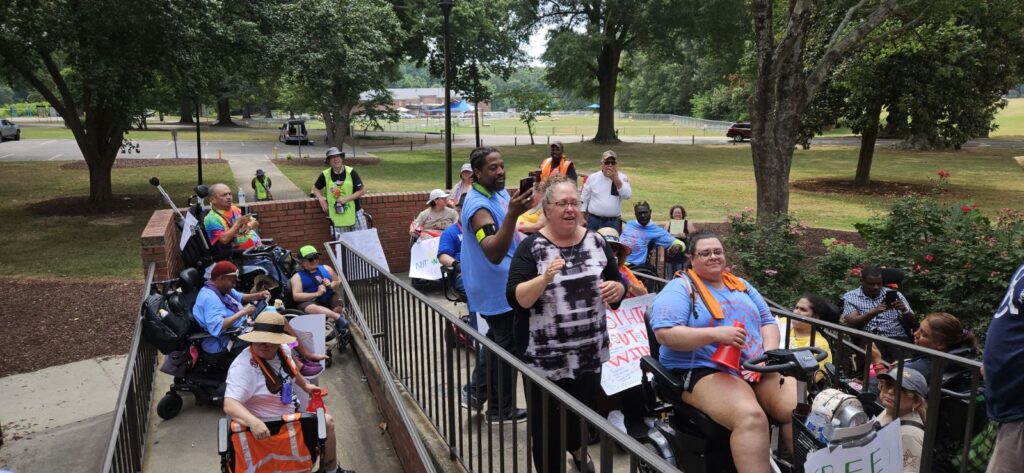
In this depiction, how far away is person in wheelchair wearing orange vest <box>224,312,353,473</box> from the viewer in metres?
4.28

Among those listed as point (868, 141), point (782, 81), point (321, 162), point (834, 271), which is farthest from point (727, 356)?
point (321, 162)

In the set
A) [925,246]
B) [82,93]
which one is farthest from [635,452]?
[82,93]

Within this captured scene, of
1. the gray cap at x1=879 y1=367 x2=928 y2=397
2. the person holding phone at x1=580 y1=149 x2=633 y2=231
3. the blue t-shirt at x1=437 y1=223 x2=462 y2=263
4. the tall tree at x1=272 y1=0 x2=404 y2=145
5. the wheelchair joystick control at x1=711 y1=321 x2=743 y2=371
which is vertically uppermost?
the tall tree at x1=272 y1=0 x2=404 y2=145

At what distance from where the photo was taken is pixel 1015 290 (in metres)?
2.54

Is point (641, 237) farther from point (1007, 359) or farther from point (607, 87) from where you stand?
point (607, 87)

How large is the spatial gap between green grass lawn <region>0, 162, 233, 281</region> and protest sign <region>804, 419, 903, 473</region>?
10724mm

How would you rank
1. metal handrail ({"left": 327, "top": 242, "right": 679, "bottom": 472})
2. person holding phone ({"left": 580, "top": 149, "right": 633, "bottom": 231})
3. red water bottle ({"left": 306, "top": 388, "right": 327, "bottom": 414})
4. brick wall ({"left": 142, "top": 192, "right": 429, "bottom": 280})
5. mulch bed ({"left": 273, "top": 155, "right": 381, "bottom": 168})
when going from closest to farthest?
metal handrail ({"left": 327, "top": 242, "right": 679, "bottom": 472})
red water bottle ({"left": 306, "top": 388, "right": 327, "bottom": 414})
person holding phone ({"left": 580, "top": 149, "right": 633, "bottom": 231})
brick wall ({"left": 142, "top": 192, "right": 429, "bottom": 280})
mulch bed ({"left": 273, "top": 155, "right": 381, "bottom": 168})

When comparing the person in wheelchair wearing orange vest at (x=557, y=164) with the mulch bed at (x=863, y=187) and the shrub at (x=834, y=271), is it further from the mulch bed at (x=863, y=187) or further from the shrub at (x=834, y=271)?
the mulch bed at (x=863, y=187)

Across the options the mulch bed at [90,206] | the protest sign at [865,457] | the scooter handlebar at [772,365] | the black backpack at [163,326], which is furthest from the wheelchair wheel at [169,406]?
the mulch bed at [90,206]

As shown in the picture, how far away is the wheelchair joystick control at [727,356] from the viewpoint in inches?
131

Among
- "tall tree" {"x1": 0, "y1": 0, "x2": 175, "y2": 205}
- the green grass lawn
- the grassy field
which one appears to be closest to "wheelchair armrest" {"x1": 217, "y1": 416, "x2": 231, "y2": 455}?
the green grass lawn

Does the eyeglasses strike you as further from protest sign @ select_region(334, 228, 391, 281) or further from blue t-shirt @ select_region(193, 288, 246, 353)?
protest sign @ select_region(334, 228, 391, 281)

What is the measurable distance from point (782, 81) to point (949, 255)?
4.50 meters

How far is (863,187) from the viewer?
2250 centimetres
